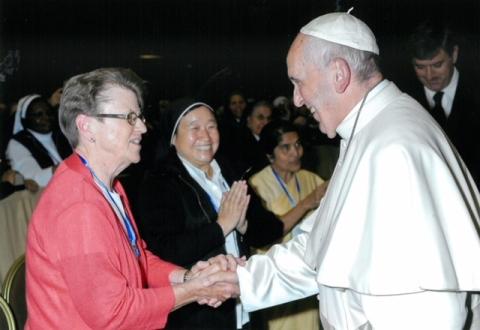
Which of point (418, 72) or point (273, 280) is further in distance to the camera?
point (418, 72)

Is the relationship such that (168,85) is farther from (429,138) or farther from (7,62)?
(429,138)

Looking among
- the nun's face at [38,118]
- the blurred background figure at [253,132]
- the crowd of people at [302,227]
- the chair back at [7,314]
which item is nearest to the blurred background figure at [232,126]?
the blurred background figure at [253,132]

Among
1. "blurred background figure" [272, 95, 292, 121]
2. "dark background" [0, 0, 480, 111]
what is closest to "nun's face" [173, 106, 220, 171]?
"blurred background figure" [272, 95, 292, 121]

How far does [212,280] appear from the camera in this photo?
2900 mm

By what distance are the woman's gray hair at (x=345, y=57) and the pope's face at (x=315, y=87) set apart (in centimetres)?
3

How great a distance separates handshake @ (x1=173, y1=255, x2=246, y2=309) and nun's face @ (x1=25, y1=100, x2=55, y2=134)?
427cm

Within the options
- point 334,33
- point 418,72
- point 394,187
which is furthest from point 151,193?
point 418,72

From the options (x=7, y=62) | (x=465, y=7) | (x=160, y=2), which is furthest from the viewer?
(x=160, y=2)

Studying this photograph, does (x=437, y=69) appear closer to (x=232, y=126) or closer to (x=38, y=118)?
(x=232, y=126)

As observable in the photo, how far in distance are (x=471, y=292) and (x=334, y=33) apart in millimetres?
1035

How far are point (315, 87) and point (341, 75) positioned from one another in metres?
0.11

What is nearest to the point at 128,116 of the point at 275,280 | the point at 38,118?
the point at 275,280

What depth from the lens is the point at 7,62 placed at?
355 inches

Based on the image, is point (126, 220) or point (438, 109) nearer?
point (126, 220)
